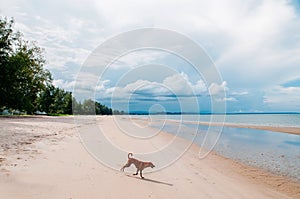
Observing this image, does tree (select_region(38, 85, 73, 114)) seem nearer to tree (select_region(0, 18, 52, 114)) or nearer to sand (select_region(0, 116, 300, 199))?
tree (select_region(0, 18, 52, 114))

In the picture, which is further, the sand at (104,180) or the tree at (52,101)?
the tree at (52,101)

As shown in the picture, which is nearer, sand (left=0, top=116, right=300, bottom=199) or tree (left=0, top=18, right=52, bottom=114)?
sand (left=0, top=116, right=300, bottom=199)

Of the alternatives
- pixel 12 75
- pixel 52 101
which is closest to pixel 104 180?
pixel 12 75

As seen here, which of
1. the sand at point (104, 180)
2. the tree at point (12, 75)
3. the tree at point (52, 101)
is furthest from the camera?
the tree at point (52, 101)

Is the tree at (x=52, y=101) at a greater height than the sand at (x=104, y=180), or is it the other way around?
the tree at (x=52, y=101)

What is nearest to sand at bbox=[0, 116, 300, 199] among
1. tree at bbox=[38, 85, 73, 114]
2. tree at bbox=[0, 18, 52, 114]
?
tree at bbox=[0, 18, 52, 114]

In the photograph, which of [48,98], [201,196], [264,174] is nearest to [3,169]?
[201,196]

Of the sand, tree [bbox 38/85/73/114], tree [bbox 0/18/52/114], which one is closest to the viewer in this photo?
the sand

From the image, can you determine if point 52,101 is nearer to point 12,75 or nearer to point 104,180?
point 12,75

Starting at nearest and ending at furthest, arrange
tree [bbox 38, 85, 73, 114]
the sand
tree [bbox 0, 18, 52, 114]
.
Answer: the sand → tree [bbox 0, 18, 52, 114] → tree [bbox 38, 85, 73, 114]

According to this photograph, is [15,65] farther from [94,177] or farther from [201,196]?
[201,196]

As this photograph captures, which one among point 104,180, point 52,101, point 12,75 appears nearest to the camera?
point 104,180

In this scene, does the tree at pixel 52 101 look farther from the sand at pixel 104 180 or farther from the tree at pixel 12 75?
the sand at pixel 104 180

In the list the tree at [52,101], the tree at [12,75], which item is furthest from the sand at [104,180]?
the tree at [52,101]
